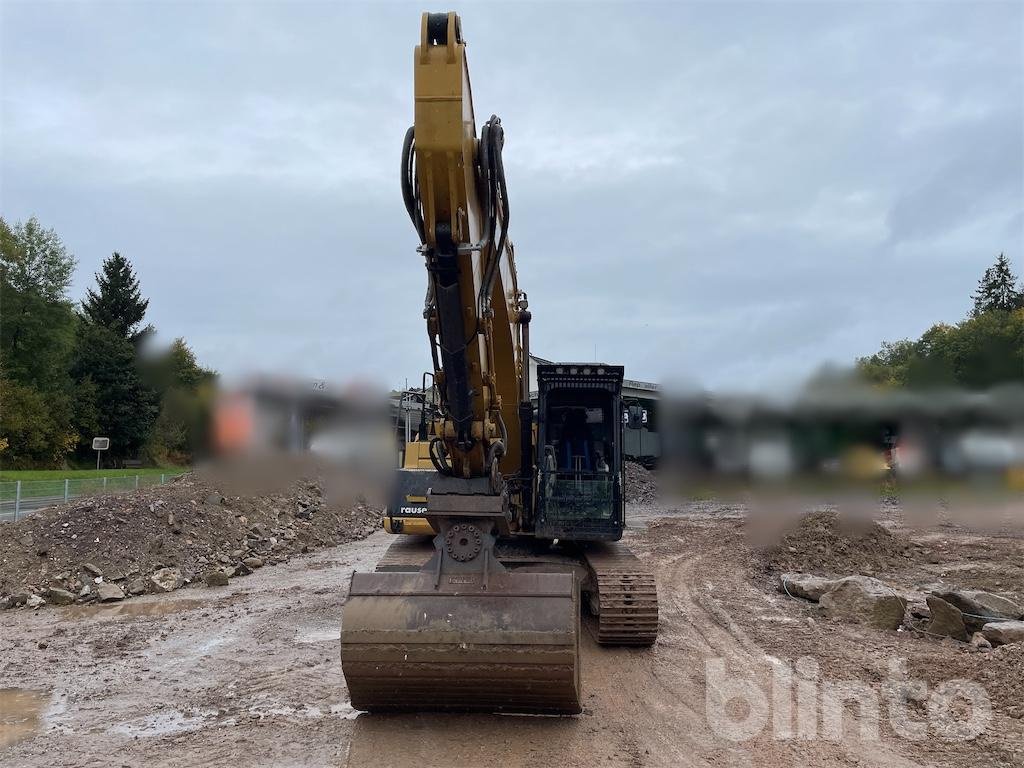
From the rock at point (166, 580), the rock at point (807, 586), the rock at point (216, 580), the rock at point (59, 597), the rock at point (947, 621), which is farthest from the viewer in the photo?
the rock at point (216, 580)

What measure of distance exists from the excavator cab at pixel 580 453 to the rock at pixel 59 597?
30.8 feet

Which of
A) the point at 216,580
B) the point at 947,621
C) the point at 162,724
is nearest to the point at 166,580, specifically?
the point at 216,580

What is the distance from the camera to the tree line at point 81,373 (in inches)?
674

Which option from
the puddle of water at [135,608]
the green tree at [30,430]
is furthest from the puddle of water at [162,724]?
the green tree at [30,430]

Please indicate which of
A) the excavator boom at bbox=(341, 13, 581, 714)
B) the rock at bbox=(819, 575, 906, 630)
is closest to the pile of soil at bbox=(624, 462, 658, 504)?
the rock at bbox=(819, 575, 906, 630)

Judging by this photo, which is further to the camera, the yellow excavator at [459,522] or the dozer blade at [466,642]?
the dozer blade at [466,642]

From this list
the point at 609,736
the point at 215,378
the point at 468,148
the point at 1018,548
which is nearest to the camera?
the point at 468,148

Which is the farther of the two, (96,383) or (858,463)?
(96,383)

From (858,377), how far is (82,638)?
50.2 ft

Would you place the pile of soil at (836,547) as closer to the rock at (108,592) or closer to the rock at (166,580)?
the rock at (166,580)

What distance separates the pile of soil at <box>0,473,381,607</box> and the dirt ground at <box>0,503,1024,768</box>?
1.36 metres

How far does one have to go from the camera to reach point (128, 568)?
1577 cm

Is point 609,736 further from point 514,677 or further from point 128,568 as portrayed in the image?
point 128,568

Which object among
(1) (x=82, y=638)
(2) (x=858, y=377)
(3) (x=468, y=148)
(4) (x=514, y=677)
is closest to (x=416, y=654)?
(4) (x=514, y=677)
